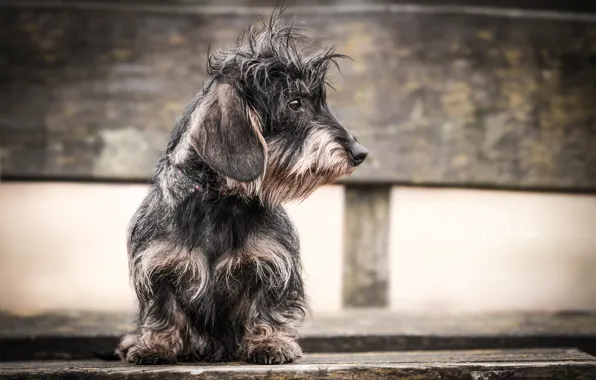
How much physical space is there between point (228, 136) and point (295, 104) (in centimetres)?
32

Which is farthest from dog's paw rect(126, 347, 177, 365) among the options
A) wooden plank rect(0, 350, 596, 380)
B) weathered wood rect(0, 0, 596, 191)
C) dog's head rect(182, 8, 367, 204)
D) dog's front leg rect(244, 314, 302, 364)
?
weathered wood rect(0, 0, 596, 191)

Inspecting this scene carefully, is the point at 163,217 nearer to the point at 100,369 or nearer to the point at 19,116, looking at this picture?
the point at 100,369

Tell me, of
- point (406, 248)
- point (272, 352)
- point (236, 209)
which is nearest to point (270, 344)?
point (272, 352)

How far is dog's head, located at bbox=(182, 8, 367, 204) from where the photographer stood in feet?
8.53

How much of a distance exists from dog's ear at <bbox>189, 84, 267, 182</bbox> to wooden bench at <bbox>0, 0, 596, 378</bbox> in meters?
1.49

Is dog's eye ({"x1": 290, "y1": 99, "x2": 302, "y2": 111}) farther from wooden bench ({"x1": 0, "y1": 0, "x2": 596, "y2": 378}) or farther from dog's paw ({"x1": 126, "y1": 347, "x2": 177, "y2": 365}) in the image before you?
wooden bench ({"x1": 0, "y1": 0, "x2": 596, "y2": 378})

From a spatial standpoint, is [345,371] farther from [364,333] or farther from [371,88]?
[371,88]

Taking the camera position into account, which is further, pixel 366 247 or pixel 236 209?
pixel 366 247

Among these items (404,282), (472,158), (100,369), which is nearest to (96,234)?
(404,282)

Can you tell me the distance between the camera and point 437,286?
17.5ft

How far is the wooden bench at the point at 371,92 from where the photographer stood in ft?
13.4

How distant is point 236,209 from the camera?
2.65 meters

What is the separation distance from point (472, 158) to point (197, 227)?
202 centimetres

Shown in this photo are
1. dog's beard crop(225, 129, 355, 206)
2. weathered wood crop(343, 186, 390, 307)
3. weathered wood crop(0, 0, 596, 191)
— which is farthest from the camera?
weathered wood crop(343, 186, 390, 307)
